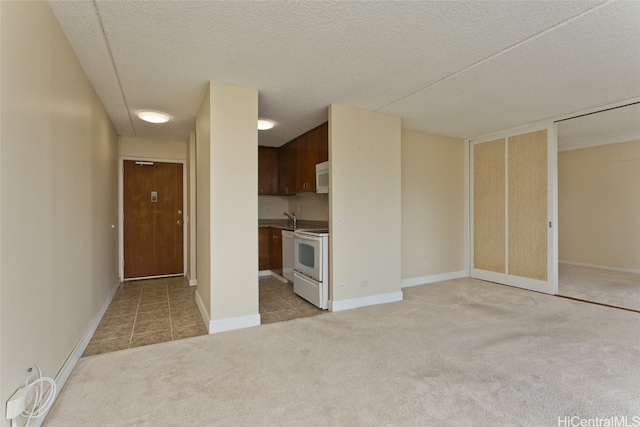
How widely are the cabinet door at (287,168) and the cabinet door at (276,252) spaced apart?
0.79m

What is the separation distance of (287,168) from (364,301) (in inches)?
111

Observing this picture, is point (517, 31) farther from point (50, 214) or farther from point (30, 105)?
point (50, 214)

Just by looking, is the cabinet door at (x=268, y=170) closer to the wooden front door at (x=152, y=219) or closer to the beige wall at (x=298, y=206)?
the beige wall at (x=298, y=206)

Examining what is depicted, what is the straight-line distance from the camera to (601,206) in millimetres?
5891

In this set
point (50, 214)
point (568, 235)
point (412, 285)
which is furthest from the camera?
point (568, 235)

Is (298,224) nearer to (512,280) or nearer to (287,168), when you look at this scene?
(287,168)

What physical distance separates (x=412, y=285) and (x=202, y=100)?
12.6 feet

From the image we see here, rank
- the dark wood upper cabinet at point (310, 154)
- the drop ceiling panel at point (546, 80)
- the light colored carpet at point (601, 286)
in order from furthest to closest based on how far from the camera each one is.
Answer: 1. the dark wood upper cabinet at point (310, 154)
2. the light colored carpet at point (601, 286)
3. the drop ceiling panel at point (546, 80)

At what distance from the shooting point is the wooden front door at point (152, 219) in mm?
5031

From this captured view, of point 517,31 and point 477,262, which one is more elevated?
point 517,31

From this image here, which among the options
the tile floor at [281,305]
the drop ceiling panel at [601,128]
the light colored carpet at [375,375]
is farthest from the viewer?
the drop ceiling panel at [601,128]

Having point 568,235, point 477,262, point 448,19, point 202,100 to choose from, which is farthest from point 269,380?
point 568,235

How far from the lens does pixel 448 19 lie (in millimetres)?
1971

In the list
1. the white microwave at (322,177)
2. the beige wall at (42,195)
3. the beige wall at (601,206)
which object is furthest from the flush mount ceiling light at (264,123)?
the beige wall at (601,206)
